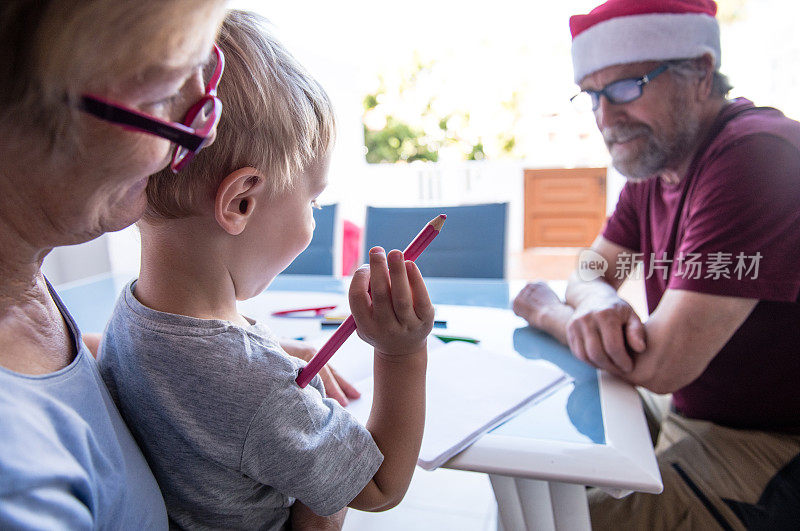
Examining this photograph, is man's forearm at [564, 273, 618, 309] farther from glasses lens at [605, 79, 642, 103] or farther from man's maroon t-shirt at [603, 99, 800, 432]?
glasses lens at [605, 79, 642, 103]

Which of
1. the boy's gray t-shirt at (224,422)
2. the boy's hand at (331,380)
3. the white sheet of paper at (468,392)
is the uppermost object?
the boy's gray t-shirt at (224,422)

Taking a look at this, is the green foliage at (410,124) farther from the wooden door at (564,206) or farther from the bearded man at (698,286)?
the bearded man at (698,286)

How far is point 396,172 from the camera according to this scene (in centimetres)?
779

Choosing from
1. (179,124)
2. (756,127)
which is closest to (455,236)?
(756,127)

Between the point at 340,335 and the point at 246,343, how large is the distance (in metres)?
0.11

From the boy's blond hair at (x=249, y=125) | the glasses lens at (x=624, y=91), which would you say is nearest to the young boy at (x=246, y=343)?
the boy's blond hair at (x=249, y=125)

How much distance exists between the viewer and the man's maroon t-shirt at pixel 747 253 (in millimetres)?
995

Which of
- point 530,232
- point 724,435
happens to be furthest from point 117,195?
point 530,232

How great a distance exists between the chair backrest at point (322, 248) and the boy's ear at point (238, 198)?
1.81 m

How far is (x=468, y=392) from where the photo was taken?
900mm

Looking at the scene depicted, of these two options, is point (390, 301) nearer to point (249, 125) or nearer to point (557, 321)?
point (249, 125)

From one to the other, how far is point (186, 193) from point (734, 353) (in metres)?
1.13

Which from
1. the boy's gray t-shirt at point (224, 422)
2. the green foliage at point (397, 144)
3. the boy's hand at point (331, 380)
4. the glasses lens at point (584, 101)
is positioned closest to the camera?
the boy's gray t-shirt at point (224, 422)

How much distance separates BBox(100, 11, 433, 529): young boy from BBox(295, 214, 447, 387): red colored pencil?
17mm
